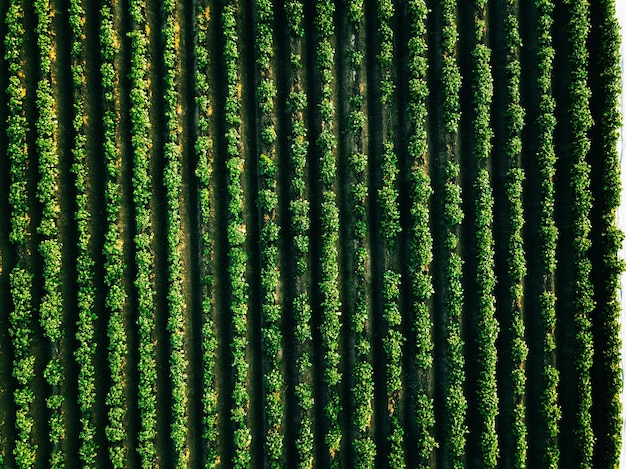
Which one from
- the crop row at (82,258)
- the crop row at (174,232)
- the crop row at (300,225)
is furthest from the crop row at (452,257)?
the crop row at (82,258)

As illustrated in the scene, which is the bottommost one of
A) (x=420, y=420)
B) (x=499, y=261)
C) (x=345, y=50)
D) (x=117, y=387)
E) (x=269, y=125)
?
(x=420, y=420)

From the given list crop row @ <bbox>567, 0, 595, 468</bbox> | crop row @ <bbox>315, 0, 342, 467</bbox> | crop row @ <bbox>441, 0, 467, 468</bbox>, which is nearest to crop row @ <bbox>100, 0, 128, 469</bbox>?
crop row @ <bbox>315, 0, 342, 467</bbox>

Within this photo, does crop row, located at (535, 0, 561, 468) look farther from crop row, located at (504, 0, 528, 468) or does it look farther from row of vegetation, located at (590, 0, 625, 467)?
row of vegetation, located at (590, 0, 625, 467)

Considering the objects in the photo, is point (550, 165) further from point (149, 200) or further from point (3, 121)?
point (3, 121)

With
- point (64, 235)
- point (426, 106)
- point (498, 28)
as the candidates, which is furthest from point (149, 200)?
point (498, 28)

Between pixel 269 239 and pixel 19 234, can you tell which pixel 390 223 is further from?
pixel 19 234
